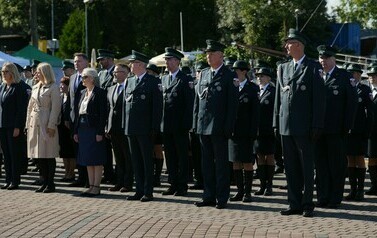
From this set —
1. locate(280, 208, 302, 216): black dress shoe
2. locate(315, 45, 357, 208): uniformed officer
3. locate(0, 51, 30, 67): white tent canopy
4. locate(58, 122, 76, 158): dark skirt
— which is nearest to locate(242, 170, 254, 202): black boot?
locate(315, 45, 357, 208): uniformed officer

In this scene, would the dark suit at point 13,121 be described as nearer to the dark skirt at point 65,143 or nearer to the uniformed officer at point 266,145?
the dark skirt at point 65,143

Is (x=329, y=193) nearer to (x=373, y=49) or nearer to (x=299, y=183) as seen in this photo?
(x=299, y=183)

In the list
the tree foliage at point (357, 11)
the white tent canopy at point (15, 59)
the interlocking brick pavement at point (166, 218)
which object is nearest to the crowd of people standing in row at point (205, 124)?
the interlocking brick pavement at point (166, 218)

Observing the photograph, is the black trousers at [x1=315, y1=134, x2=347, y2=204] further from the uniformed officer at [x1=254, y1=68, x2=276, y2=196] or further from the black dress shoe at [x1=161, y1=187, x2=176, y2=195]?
the black dress shoe at [x1=161, y1=187, x2=176, y2=195]

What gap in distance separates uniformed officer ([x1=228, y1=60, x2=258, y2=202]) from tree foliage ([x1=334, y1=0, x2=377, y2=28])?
42662 mm

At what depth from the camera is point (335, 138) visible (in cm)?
1202

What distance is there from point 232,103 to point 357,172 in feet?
8.91

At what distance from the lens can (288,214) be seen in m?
11.2

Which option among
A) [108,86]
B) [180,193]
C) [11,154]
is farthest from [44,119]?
[180,193]

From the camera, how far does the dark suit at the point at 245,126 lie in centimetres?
1265

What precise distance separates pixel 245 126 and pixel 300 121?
1.84m

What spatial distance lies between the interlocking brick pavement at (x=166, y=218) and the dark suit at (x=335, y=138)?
344 millimetres

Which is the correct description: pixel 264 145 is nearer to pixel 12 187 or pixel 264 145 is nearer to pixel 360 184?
pixel 360 184

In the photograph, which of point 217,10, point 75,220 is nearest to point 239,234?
point 75,220
